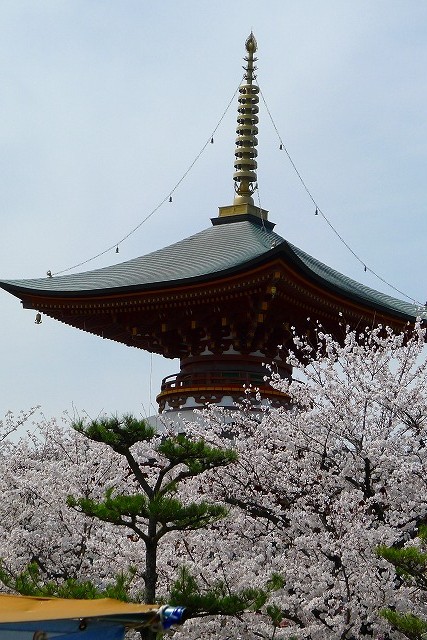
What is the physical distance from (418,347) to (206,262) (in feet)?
21.6

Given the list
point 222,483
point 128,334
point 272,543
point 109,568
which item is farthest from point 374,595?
point 128,334

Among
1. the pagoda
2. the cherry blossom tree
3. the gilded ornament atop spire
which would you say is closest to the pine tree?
the cherry blossom tree

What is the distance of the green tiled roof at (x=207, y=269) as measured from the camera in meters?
19.8

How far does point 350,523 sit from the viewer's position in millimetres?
12578

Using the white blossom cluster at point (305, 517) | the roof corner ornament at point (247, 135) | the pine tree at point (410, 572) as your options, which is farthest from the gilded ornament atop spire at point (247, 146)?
the pine tree at point (410, 572)

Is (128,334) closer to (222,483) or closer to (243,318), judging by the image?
(243,318)

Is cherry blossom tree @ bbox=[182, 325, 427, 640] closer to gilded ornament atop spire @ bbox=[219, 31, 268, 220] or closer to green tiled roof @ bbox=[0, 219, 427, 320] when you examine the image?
green tiled roof @ bbox=[0, 219, 427, 320]

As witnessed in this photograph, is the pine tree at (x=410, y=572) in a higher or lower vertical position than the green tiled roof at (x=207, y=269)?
lower

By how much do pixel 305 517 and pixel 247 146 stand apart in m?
14.6

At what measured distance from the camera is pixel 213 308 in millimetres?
20484

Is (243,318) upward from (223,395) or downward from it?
upward

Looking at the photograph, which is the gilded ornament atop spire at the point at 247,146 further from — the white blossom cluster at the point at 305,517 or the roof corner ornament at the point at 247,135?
the white blossom cluster at the point at 305,517

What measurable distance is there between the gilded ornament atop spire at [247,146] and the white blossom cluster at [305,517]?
29.5ft

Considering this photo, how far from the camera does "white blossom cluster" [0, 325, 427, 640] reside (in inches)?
495
